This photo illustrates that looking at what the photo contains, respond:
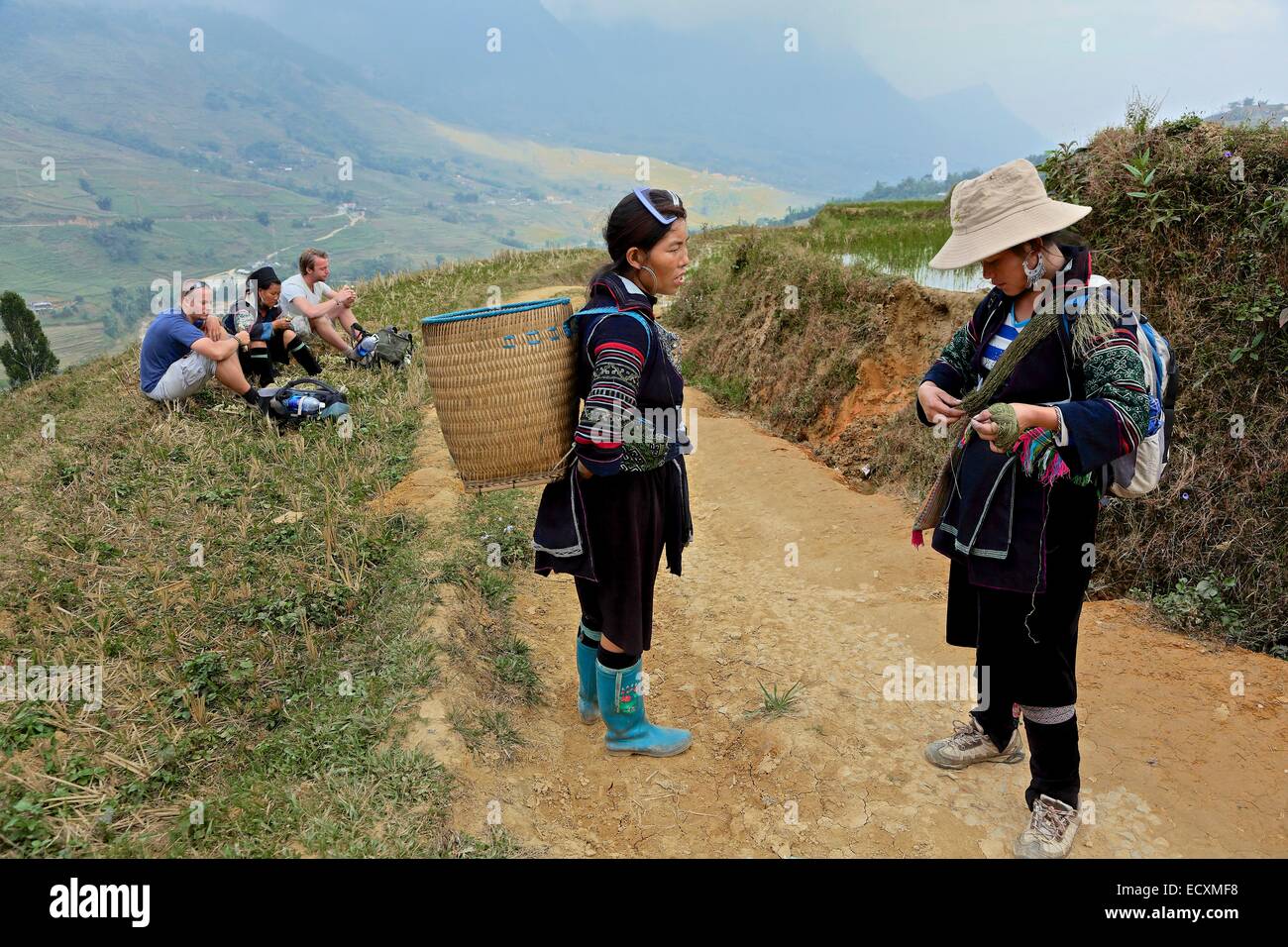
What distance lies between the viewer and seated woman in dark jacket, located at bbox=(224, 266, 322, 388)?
769 centimetres

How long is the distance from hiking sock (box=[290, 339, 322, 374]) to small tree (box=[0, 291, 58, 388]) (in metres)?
25.9

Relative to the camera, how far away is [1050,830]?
2.75 m

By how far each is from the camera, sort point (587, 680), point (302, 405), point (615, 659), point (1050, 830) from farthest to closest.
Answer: point (302, 405)
point (587, 680)
point (615, 659)
point (1050, 830)

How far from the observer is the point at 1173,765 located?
10.6 feet

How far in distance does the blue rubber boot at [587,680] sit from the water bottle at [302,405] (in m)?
4.24

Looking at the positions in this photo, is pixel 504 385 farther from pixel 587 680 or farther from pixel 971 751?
pixel 971 751

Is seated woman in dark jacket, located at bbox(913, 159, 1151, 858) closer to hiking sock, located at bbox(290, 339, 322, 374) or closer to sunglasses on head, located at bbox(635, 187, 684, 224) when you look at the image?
sunglasses on head, located at bbox(635, 187, 684, 224)

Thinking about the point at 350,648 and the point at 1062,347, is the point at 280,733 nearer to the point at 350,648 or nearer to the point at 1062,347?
the point at 350,648

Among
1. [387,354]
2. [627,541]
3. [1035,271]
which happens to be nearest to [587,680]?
[627,541]

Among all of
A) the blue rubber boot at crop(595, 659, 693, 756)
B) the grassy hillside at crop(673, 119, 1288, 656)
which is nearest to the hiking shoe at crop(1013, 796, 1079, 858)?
the blue rubber boot at crop(595, 659, 693, 756)

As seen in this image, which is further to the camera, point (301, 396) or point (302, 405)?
point (301, 396)

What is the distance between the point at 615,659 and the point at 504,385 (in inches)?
48.0

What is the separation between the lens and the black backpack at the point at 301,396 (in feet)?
22.0
